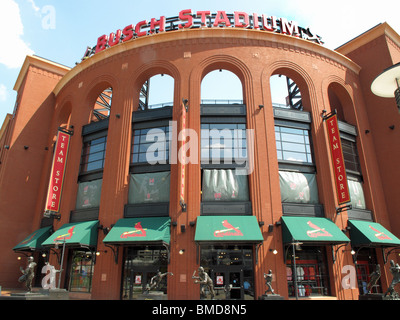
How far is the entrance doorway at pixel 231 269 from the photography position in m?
18.9

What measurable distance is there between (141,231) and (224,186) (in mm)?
6412

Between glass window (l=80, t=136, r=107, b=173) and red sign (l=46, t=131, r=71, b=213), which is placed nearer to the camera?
red sign (l=46, t=131, r=71, b=213)

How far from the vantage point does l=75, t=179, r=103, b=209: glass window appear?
23188 millimetres

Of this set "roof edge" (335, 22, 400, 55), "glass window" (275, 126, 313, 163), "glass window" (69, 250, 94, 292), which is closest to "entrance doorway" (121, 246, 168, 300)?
"glass window" (69, 250, 94, 292)

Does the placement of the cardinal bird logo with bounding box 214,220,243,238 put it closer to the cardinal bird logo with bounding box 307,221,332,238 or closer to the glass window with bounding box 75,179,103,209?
the cardinal bird logo with bounding box 307,221,332,238

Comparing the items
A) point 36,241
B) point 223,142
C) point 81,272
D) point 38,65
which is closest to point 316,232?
point 223,142

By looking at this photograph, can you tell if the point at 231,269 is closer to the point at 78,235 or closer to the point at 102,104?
the point at 78,235

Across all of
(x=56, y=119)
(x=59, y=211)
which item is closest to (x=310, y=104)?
(x=59, y=211)

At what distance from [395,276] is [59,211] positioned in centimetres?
2305

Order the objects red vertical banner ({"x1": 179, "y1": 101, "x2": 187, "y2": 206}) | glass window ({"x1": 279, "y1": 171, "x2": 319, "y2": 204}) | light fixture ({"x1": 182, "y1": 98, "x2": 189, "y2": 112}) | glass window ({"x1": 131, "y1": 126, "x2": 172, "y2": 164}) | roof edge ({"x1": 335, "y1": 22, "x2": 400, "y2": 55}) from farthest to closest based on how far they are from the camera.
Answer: roof edge ({"x1": 335, "y1": 22, "x2": 400, "y2": 55})
glass window ({"x1": 131, "y1": 126, "x2": 172, "y2": 164})
light fixture ({"x1": 182, "y1": 98, "x2": 189, "y2": 112})
glass window ({"x1": 279, "y1": 171, "x2": 319, "y2": 204})
red vertical banner ({"x1": 179, "y1": 101, "x2": 187, "y2": 206})

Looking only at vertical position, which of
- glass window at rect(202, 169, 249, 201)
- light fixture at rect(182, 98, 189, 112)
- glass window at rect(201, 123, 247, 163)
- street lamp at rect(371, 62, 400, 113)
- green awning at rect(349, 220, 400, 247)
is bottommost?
green awning at rect(349, 220, 400, 247)

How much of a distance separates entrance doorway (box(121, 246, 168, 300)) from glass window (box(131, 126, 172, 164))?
6462mm

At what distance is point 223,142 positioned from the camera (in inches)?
863

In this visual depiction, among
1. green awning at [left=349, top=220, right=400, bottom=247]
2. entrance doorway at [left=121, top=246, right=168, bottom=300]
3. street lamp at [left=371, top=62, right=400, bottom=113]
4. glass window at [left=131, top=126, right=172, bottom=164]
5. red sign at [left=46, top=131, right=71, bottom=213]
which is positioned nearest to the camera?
street lamp at [left=371, top=62, right=400, bottom=113]
